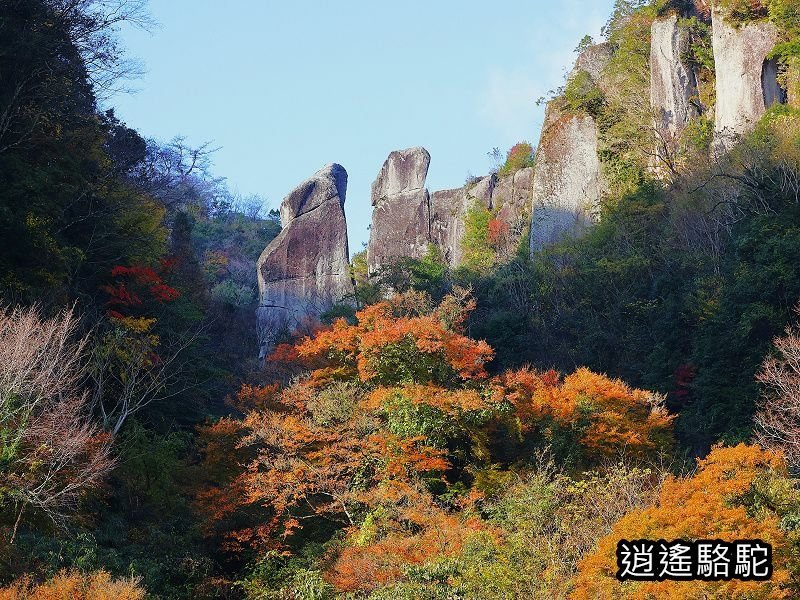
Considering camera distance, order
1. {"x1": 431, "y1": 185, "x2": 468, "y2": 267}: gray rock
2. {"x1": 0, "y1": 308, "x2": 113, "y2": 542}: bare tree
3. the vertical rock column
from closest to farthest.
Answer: {"x1": 0, "y1": 308, "x2": 113, "y2": 542}: bare tree < the vertical rock column < {"x1": 431, "y1": 185, "x2": 468, "y2": 267}: gray rock

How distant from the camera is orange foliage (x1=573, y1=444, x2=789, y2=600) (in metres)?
11.6

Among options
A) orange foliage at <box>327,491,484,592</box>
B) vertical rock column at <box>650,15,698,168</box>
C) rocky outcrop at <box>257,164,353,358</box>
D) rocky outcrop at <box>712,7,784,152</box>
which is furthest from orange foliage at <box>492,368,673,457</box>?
rocky outcrop at <box>257,164,353,358</box>

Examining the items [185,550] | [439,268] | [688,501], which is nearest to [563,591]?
[688,501]

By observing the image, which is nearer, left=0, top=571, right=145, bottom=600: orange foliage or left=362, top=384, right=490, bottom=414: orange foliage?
left=0, top=571, right=145, bottom=600: orange foliage

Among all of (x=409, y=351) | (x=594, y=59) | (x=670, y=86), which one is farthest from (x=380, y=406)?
(x=594, y=59)

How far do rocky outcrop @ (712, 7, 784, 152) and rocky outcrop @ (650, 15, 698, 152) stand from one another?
70.1 inches

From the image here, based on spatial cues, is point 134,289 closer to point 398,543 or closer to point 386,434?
point 386,434

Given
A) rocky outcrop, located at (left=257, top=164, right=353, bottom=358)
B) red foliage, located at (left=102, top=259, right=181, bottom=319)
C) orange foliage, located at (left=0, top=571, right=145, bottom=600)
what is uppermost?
rocky outcrop, located at (left=257, top=164, right=353, bottom=358)

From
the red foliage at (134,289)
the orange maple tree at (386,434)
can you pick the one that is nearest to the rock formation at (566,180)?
the orange maple tree at (386,434)

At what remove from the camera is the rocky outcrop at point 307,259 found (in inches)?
1603

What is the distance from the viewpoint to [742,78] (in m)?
30.5

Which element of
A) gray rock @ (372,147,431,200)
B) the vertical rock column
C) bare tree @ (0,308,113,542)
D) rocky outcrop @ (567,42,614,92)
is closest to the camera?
bare tree @ (0,308,113,542)

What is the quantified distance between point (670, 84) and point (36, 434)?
81.5 feet

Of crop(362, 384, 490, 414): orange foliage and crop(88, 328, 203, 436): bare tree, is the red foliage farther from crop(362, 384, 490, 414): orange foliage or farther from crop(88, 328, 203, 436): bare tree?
crop(362, 384, 490, 414): orange foliage
